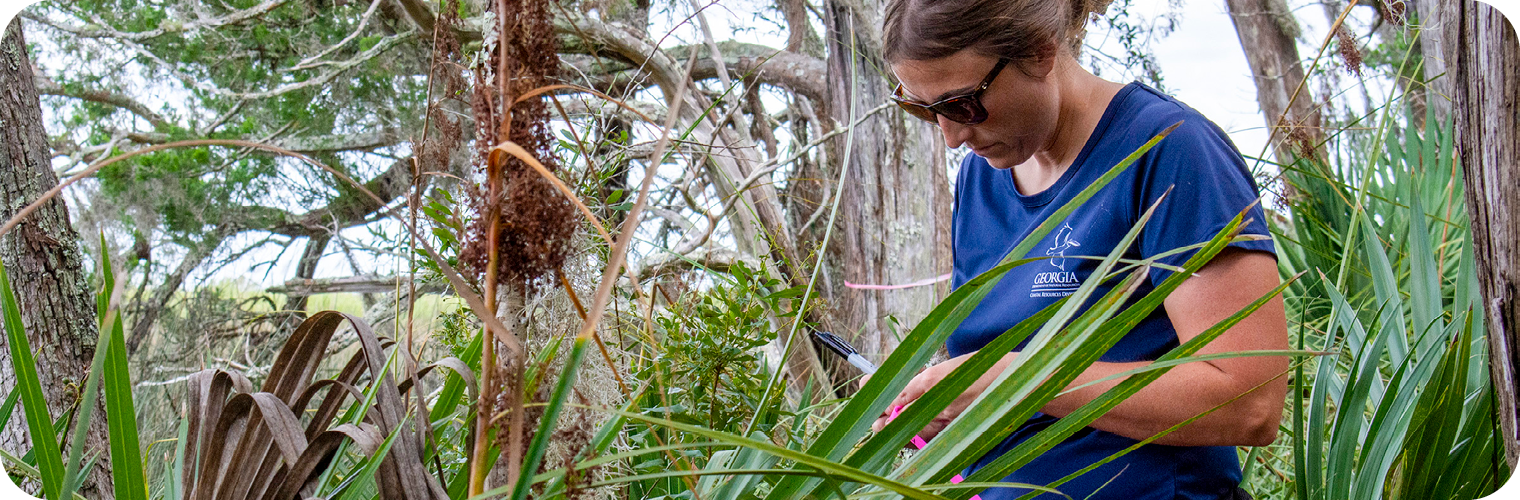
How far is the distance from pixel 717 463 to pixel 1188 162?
0.57 m

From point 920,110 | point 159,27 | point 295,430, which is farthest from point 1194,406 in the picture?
point 159,27

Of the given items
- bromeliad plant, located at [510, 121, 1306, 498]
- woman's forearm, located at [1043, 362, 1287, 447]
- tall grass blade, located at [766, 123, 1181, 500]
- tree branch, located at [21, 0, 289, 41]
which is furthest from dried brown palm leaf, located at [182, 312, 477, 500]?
tree branch, located at [21, 0, 289, 41]

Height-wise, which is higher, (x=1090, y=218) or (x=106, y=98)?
(x=106, y=98)

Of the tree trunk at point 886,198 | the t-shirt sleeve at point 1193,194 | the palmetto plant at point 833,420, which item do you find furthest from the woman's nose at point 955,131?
the tree trunk at point 886,198

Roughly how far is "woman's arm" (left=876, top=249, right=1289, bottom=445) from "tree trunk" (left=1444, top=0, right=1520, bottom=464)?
0.55 feet

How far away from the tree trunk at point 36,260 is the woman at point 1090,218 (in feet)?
5.12

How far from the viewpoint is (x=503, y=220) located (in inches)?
17.9

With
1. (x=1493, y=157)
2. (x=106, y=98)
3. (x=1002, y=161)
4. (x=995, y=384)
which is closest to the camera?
(x=995, y=384)

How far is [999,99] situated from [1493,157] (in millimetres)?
527

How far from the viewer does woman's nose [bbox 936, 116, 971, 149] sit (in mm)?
1143

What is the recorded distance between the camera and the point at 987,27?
1.06m

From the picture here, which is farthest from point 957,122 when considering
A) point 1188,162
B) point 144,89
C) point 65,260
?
point 144,89

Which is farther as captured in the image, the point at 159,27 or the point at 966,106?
the point at 159,27

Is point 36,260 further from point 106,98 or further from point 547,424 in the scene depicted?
point 106,98
